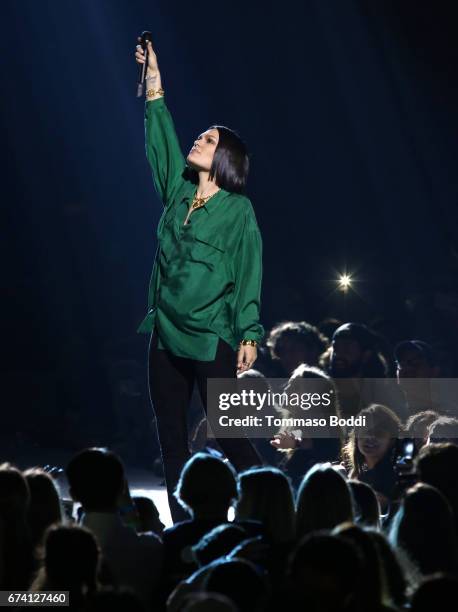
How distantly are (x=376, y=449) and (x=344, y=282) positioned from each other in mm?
4681

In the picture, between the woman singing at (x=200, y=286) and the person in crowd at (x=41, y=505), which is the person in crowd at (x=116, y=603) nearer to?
the person in crowd at (x=41, y=505)

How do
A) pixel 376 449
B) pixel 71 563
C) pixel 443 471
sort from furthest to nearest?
pixel 376 449 → pixel 443 471 → pixel 71 563

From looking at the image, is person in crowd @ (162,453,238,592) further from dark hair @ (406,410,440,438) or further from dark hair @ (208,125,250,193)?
dark hair @ (406,410,440,438)

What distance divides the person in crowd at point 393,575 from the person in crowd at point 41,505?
3.19 feet

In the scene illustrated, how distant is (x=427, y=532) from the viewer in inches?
113

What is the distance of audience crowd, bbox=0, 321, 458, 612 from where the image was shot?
2.05 metres

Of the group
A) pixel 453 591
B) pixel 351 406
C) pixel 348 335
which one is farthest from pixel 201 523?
pixel 348 335

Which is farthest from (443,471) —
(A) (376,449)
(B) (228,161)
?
(A) (376,449)

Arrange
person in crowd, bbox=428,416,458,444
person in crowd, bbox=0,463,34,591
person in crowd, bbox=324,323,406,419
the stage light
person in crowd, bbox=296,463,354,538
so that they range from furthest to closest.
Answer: the stage light < person in crowd, bbox=324,323,406,419 < person in crowd, bbox=428,416,458,444 < person in crowd, bbox=296,463,354,538 < person in crowd, bbox=0,463,34,591

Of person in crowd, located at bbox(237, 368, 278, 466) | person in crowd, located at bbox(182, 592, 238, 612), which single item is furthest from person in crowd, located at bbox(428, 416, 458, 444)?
person in crowd, located at bbox(182, 592, 238, 612)

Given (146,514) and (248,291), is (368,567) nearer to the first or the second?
(146,514)

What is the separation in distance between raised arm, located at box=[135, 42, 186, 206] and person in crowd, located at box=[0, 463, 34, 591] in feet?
5.35

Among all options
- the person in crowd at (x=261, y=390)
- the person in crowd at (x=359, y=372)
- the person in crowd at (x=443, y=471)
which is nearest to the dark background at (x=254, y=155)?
the person in crowd at (x=359, y=372)

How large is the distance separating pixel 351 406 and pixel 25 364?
4.23 m
